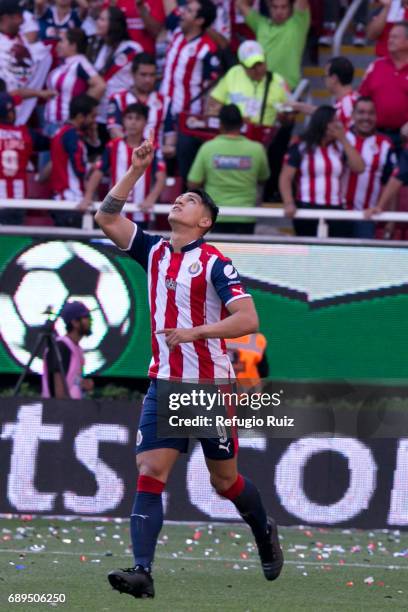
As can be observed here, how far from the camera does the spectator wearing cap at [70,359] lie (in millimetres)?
11289

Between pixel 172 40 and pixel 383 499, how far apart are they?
19.7 feet

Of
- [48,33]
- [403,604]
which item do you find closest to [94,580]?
[403,604]

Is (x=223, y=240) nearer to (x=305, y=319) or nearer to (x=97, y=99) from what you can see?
(x=305, y=319)

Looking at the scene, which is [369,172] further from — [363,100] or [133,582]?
[133,582]

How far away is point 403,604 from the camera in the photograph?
7.20 metres

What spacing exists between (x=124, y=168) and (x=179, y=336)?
6044 mm

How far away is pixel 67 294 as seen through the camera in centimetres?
1239

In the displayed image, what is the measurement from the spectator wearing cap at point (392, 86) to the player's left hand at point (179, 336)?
666cm

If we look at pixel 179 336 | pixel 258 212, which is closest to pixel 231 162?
pixel 258 212

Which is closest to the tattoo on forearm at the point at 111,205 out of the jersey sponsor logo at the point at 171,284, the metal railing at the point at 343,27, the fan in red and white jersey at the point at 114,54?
the jersey sponsor logo at the point at 171,284

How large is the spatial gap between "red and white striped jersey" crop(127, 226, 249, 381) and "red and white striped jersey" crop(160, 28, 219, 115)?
661cm

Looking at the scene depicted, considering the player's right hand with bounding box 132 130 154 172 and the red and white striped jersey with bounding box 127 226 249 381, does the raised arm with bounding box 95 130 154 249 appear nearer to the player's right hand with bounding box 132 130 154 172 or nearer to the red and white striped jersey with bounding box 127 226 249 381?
the player's right hand with bounding box 132 130 154 172

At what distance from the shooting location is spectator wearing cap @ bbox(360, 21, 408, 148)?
12.9m

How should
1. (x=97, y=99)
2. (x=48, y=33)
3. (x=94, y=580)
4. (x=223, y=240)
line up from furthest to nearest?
(x=48, y=33) < (x=97, y=99) < (x=223, y=240) < (x=94, y=580)
